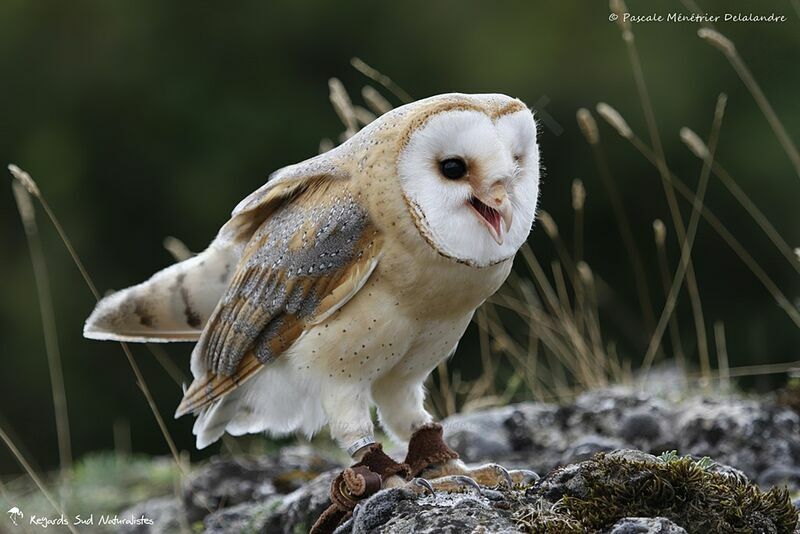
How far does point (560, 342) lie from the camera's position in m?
6.40

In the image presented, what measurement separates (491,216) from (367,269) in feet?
1.38

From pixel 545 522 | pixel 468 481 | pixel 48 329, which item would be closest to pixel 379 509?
pixel 468 481

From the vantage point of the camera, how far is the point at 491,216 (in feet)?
12.0

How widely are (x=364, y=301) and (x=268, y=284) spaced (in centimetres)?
40

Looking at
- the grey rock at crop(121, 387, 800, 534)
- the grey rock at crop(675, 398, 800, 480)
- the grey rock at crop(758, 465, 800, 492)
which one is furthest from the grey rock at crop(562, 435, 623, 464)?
the grey rock at crop(758, 465, 800, 492)

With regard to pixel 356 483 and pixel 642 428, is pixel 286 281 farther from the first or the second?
pixel 642 428

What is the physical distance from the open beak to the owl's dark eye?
0.25ft

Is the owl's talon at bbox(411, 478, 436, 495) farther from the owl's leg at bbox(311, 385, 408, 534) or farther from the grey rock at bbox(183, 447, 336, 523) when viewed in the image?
the grey rock at bbox(183, 447, 336, 523)

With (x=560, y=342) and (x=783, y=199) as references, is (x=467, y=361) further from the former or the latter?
(x=560, y=342)

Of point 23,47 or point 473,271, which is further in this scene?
point 23,47

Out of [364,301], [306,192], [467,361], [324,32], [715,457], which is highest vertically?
[324,32]

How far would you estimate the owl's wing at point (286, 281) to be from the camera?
12.7 ft

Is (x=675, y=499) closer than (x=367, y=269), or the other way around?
(x=675, y=499)

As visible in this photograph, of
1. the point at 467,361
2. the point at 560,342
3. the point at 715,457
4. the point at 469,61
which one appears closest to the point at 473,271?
the point at 715,457
